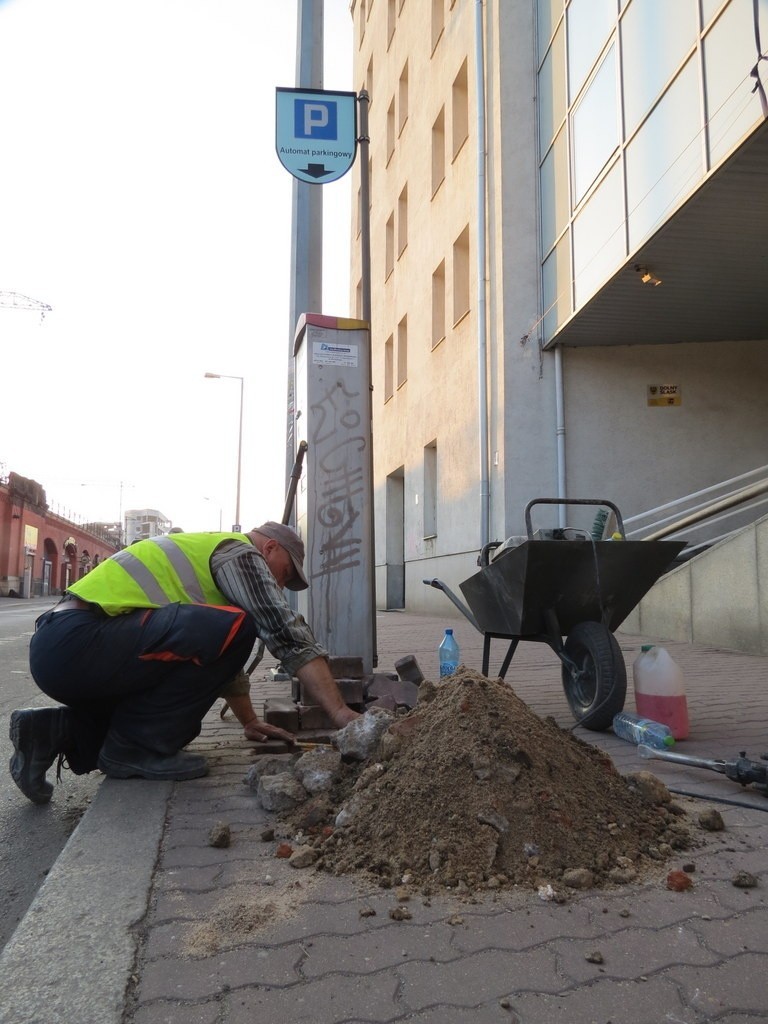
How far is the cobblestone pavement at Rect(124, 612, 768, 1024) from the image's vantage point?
148cm

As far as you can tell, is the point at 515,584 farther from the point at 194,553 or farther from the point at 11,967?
the point at 11,967

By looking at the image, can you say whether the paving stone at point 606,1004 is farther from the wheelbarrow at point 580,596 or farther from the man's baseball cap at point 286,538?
the wheelbarrow at point 580,596

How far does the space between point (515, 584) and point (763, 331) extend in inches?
351

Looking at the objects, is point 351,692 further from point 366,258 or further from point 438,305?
point 438,305

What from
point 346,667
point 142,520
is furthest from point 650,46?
point 142,520

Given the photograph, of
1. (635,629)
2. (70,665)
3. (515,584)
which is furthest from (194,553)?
(635,629)

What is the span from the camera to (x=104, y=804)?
2.64 metres

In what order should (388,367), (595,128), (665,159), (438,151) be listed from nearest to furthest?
(665,159), (595,128), (438,151), (388,367)

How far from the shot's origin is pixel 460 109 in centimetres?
1424

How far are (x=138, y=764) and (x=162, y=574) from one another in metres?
0.73

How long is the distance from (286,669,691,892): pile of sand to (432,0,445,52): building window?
647 inches

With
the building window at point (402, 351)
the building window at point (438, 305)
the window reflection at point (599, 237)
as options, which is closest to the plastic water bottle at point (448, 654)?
the window reflection at point (599, 237)

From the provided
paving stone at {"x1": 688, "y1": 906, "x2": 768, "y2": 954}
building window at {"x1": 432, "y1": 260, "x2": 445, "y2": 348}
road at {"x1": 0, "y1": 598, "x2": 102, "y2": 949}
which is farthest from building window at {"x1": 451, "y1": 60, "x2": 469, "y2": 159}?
paving stone at {"x1": 688, "y1": 906, "x2": 768, "y2": 954}

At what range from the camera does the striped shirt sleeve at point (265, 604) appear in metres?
2.95
